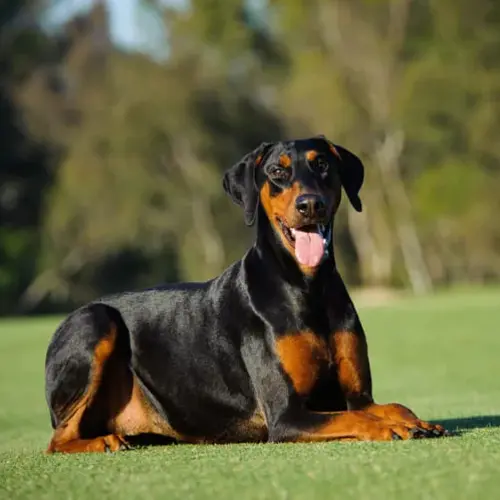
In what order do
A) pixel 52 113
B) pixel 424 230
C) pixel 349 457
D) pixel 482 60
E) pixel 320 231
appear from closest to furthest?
pixel 349 457 < pixel 320 231 < pixel 482 60 < pixel 424 230 < pixel 52 113

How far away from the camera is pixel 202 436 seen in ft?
21.5

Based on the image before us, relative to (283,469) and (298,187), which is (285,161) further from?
(283,469)

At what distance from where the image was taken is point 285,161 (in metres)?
6.35

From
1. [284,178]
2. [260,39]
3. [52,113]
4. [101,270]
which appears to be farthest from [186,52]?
[284,178]

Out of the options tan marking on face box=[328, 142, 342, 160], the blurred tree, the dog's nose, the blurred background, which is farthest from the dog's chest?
the blurred tree

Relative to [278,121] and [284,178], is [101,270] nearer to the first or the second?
[278,121]

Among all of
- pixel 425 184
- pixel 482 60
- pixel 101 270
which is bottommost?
pixel 101 270

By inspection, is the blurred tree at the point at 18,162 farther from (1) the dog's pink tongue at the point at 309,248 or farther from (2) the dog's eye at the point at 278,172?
(1) the dog's pink tongue at the point at 309,248

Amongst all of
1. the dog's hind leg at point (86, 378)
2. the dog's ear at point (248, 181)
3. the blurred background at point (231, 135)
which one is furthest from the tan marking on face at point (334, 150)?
the blurred background at point (231, 135)

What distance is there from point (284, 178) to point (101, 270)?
40049 mm

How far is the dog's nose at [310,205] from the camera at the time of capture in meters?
6.05

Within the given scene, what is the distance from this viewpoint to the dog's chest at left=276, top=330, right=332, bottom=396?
5988 mm

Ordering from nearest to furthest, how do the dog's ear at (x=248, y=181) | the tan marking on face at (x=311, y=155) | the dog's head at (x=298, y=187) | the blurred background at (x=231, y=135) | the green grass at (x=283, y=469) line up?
the green grass at (x=283, y=469) → the dog's head at (x=298, y=187) → the tan marking on face at (x=311, y=155) → the dog's ear at (x=248, y=181) → the blurred background at (x=231, y=135)

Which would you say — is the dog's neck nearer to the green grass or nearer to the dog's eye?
the dog's eye
